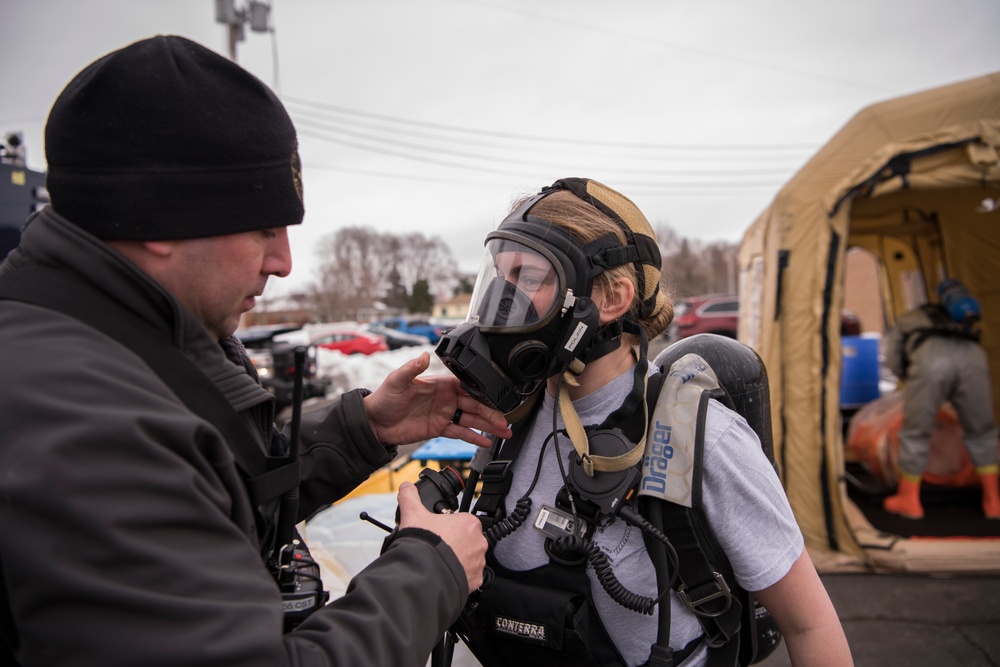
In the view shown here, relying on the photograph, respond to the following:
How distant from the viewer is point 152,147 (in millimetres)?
1111

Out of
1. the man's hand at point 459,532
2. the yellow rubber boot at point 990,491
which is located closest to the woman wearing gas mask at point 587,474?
the man's hand at point 459,532

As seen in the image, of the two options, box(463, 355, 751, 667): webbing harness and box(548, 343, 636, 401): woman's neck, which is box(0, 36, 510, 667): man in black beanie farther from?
box(548, 343, 636, 401): woman's neck

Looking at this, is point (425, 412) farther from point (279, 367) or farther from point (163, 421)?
point (279, 367)

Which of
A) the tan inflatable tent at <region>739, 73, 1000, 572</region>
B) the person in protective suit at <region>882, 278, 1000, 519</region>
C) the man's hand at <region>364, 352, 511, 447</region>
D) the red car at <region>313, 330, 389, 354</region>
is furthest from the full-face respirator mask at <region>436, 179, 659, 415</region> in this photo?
the red car at <region>313, 330, 389, 354</region>

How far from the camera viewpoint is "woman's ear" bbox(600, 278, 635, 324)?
1.75 meters

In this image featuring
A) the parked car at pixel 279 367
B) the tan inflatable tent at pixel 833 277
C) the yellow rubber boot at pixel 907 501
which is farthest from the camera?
the parked car at pixel 279 367

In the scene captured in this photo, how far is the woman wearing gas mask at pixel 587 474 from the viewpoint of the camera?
1503mm

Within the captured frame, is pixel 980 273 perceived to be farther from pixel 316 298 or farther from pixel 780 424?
pixel 316 298

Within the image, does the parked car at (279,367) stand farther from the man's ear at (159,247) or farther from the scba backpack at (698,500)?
the man's ear at (159,247)

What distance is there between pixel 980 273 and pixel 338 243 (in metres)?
64.4

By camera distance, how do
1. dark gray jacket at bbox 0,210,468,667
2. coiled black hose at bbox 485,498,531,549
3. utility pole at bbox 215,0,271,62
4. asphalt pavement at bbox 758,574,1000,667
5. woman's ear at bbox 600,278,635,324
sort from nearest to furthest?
dark gray jacket at bbox 0,210,468,667 → coiled black hose at bbox 485,498,531,549 → woman's ear at bbox 600,278,635,324 → asphalt pavement at bbox 758,574,1000,667 → utility pole at bbox 215,0,271,62

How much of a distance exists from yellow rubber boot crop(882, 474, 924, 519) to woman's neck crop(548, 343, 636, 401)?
5.30 meters

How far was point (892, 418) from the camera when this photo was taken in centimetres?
638

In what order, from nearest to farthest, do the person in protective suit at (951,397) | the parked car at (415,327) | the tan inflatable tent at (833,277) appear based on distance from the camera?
the tan inflatable tent at (833,277), the person in protective suit at (951,397), the parked car at (415,327)
